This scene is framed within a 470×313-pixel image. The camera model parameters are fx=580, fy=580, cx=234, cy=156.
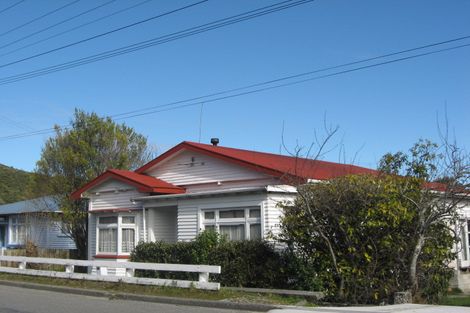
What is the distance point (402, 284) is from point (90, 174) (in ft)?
63.5

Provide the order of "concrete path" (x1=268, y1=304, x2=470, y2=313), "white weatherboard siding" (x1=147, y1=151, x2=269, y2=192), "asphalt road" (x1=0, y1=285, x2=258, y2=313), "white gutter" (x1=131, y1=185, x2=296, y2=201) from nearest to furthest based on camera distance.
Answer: "concrete path" (x1=268, y1=304, x2=470, y2=313)
"asphalt road" (x1=0, y1=285, x2=258, y2=313)
"white gutter" (x1=131, y1=185, x2=296, y2=201)
"white weatherboard siding" (x1=147, y1=151, x2=269, y2=192)

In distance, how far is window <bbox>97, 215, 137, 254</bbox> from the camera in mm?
23281

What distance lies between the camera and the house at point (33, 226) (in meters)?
31.2

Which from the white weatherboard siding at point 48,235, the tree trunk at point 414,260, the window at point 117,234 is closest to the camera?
the tree trunk at point 414,260

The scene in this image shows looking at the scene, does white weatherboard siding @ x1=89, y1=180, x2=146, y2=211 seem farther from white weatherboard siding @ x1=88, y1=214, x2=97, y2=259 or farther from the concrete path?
the concrete path

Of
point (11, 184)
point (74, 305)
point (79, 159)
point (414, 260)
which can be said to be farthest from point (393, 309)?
point (11, 184)

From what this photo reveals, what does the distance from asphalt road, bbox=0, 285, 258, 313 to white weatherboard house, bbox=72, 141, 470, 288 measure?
17.4ft

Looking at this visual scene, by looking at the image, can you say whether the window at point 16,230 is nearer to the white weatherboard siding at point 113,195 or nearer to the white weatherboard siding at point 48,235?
the white weatherboard siding at point 48,235

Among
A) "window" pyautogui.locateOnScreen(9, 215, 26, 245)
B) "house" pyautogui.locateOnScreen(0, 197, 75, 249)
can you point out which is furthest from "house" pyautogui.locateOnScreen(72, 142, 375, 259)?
"window" pyautogui.locateOnScreen(9, 215, 26, 245)

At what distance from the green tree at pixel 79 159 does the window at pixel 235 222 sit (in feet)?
34.5

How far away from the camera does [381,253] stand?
13352 millimetres

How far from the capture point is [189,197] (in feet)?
68.5

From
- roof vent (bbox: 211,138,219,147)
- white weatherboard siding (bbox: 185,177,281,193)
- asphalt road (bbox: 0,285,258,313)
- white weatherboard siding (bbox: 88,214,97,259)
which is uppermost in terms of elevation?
roof vent (bbox: 211,138,219,147)

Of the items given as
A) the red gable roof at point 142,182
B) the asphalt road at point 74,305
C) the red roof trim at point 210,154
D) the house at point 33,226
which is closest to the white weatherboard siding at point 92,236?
the red gable roof at point 142,182
